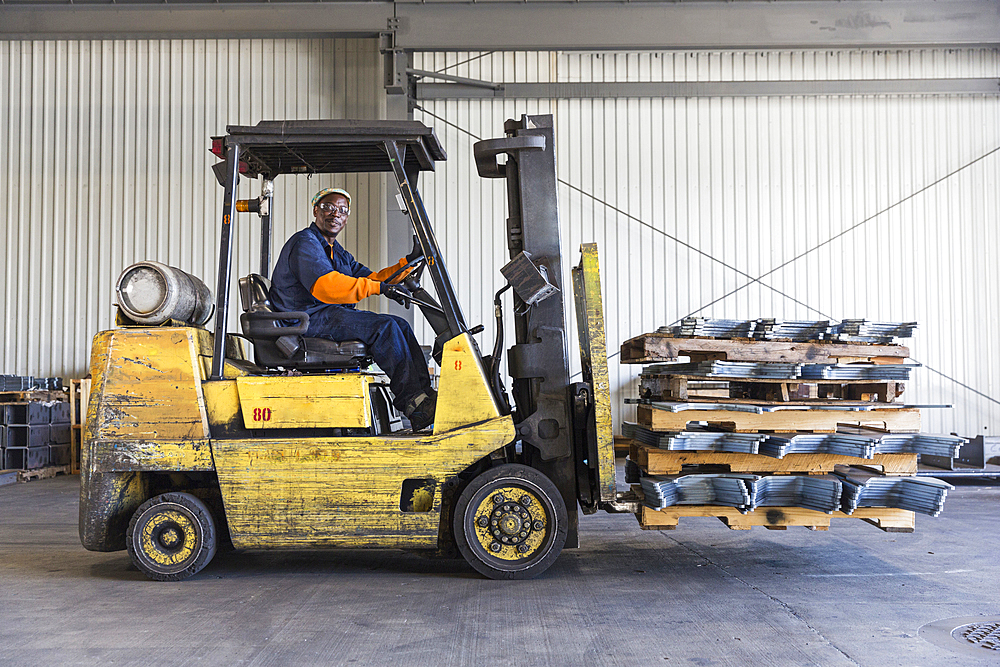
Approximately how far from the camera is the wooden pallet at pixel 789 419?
14.8 ft

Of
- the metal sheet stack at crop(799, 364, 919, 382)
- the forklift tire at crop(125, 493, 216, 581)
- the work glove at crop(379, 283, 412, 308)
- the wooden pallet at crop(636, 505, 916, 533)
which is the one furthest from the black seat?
the metal sheet stack at crop(799, 364, 919, 382)

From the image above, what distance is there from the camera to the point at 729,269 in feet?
37.7

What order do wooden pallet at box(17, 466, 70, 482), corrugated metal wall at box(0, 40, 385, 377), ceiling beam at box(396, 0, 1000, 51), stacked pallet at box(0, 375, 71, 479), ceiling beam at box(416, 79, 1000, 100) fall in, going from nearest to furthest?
wooden pallet at box(17, 466, 70, 482)
stacked pallet at box(0, 375, 71, 479)
ceiling beam at box(396, 0, 1000, 51)
ceiling beam at box(416, 79, 1000, 100)
corrugated metal wall at box(0, 40, 385, 377)

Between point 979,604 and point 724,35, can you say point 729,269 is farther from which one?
point 979,604

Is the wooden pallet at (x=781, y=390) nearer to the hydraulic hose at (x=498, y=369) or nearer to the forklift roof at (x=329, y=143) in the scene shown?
the hydraulic hose at (x=498, y=369)

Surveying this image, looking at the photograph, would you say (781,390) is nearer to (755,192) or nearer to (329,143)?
(329,143)

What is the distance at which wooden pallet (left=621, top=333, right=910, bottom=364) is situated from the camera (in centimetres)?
461

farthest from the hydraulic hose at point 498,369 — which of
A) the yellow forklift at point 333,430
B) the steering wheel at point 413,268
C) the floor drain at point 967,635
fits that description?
the floor drain at point 967,635

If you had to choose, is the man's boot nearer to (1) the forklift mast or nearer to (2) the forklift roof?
(1) the forklift mast

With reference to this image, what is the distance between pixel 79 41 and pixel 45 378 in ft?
17.3

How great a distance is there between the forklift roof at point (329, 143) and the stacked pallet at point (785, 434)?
1868 millimetres

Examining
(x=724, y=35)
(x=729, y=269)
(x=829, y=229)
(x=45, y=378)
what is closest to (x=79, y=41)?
(x=45, y=378)

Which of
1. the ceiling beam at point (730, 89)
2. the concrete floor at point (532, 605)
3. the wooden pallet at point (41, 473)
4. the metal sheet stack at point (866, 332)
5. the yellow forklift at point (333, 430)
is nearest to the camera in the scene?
the concrete floor at point (532, 605)

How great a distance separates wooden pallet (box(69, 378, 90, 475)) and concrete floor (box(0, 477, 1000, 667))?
5497mm
